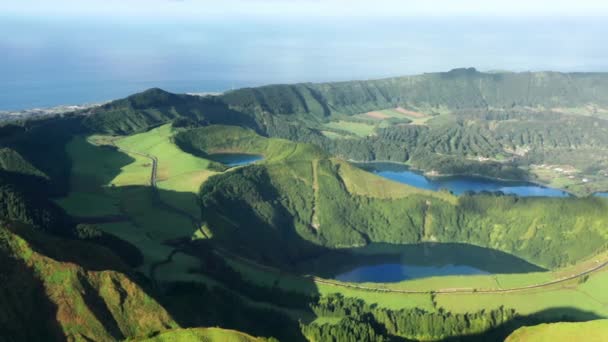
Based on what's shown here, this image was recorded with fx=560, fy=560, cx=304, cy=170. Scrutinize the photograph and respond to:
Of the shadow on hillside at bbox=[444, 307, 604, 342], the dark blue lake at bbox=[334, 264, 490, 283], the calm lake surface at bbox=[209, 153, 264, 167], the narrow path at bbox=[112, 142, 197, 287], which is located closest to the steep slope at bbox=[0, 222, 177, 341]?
the narrow path at bbox=[112, 142, 197, 287]

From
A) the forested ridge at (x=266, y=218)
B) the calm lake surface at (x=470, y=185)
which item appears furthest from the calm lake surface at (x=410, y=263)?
the calm lake surface at (x=470, y=185)

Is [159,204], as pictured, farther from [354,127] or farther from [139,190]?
[354,127]

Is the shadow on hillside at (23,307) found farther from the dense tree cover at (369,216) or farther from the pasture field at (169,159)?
the pasture field at (169,159)

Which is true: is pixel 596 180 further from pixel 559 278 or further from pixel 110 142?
pixel 110 142

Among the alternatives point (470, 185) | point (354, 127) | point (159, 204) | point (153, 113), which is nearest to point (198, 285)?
point (159, 204)

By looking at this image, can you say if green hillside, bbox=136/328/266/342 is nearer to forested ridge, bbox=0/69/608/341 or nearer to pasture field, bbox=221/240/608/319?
forested ridge, bbox=0/69/608/341
